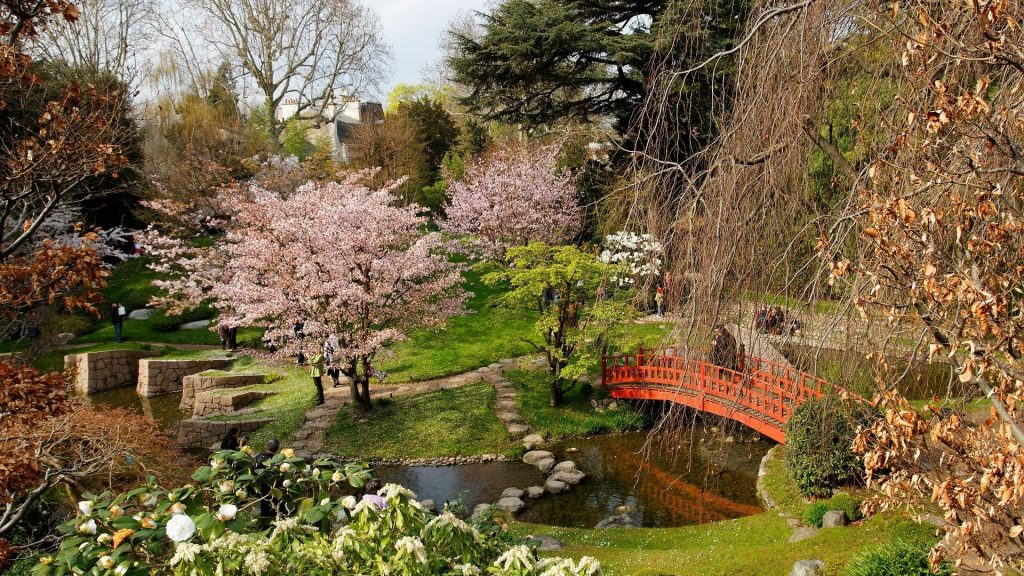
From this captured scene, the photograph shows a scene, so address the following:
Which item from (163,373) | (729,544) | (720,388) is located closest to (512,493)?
(720,388)

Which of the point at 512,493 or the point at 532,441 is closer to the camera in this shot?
the point at 512,493

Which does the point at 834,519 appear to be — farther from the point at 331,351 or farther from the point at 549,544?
the point at 331,351

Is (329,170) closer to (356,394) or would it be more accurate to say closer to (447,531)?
(356,394)

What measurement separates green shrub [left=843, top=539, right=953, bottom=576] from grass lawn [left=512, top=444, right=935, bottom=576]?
61cm

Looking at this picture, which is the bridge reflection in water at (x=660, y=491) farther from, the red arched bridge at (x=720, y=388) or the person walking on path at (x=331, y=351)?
the person walking on path at (x=331, y=351)

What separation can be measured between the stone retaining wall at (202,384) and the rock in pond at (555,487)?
9.63m

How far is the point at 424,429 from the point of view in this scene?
46.1ft

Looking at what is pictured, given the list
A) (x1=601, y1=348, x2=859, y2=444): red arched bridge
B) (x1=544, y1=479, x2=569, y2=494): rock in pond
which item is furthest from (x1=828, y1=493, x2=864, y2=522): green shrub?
(x1=544, y1=479, x2=569, y2=494): rock in pond

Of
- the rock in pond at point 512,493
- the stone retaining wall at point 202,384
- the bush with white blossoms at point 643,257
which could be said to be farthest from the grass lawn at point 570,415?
the stone retaining wall at point 202,384

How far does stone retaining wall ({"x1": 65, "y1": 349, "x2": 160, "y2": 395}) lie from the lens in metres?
18.3

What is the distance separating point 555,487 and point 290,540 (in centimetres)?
858

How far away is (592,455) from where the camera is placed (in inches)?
516

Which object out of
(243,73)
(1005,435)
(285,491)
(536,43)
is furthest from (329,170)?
(1005,435)

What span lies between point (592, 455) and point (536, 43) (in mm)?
9244
